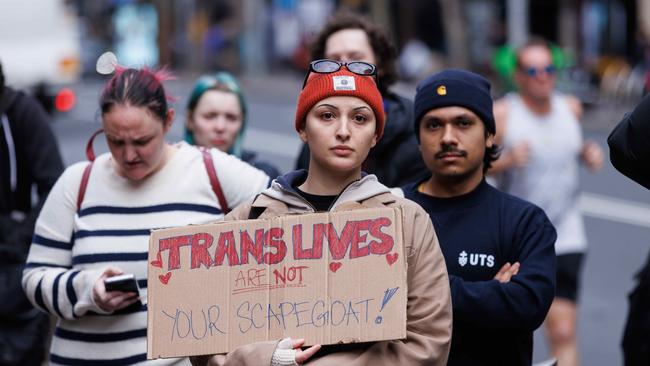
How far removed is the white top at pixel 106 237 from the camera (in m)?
4.44

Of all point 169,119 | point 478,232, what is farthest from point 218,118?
point 478,232

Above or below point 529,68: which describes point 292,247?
below

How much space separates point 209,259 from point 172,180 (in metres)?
0.95

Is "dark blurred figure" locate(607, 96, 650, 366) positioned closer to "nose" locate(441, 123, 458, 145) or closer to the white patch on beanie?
"nose" locate(441, 123, 458, 145)

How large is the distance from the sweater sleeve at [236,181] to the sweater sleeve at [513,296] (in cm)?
94

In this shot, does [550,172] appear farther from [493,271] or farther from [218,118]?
[493,271]

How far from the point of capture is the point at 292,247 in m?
3.56

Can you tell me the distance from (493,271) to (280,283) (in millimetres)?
887

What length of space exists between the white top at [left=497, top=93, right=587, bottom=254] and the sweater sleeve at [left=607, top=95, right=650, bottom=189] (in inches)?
121

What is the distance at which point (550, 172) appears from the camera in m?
7.05

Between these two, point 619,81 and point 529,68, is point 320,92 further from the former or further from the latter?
point 619,81

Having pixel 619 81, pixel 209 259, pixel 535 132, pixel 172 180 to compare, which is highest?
pixel 619 81

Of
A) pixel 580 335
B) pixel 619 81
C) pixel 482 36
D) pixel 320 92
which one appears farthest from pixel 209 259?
pixel 482 36

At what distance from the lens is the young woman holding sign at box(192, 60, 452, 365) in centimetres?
347
